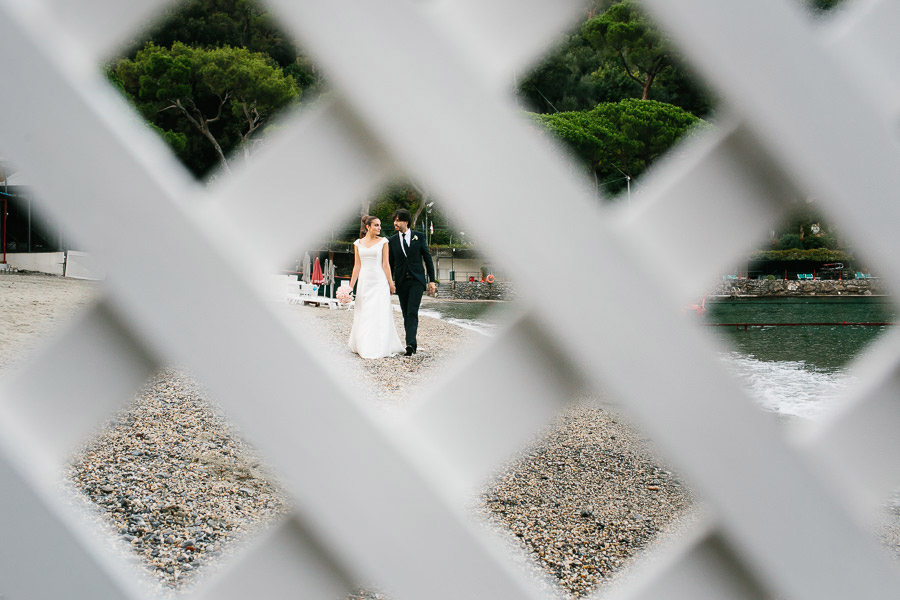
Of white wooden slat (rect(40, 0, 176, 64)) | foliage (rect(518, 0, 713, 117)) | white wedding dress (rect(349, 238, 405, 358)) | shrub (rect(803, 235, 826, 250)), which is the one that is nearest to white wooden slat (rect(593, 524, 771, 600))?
white wooden slat (rect(40, 0, 176, 64))

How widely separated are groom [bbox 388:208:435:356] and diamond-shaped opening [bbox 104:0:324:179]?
3113 centimetres

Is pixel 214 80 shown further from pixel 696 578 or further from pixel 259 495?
pixel 696 578

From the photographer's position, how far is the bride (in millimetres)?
6855

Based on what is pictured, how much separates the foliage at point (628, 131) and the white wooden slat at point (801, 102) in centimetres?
3725

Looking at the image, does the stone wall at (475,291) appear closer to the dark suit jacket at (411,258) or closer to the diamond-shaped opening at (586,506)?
the dark suit jacket at (411,258)

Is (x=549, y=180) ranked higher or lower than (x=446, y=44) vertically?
lower

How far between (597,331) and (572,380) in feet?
0.19

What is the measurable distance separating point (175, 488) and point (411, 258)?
468 cm

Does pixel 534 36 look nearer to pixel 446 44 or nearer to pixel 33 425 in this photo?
pixel 446 44

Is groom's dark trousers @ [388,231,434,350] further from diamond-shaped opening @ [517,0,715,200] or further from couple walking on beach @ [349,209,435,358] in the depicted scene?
diamond-shaped opening @ [517,0,715,200]

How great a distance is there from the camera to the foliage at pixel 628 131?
3691cm

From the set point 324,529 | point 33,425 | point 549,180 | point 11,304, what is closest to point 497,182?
point 549,180

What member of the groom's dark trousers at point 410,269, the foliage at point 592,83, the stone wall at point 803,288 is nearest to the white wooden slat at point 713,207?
the groom's dark trousers at point 410,269

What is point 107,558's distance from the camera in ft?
1.68
